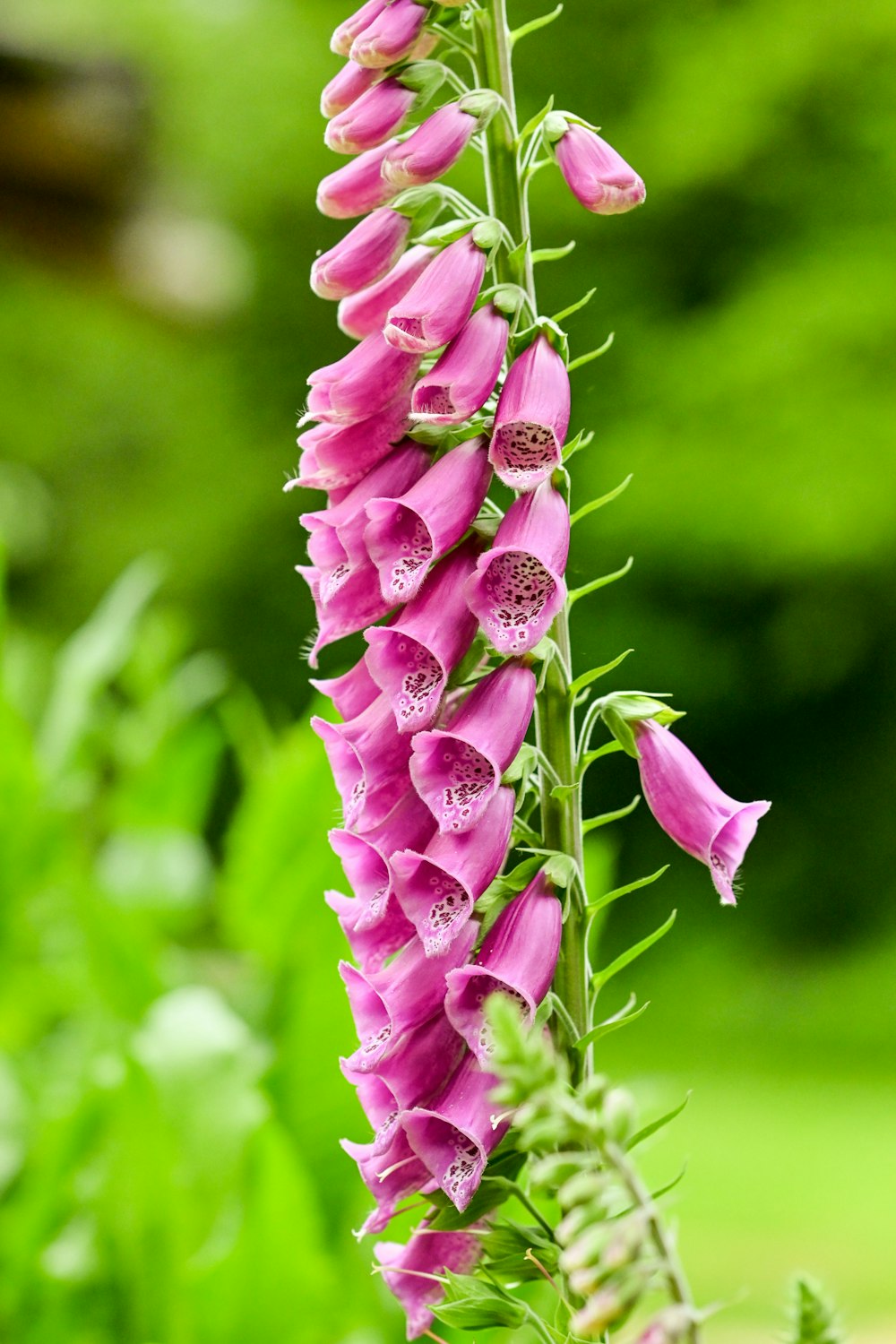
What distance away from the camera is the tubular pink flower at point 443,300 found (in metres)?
0.64

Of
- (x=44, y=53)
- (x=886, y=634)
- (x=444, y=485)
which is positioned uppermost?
(x=44, y=53)

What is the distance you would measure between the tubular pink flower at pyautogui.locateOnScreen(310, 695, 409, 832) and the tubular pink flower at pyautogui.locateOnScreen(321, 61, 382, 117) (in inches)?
12.0

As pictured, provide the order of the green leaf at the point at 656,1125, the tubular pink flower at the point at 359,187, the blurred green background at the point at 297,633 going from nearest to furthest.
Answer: the green leaf at the point at 656,1125
the tubular pink flower at the point at 359,187
the blurred green background at the point at 297,633

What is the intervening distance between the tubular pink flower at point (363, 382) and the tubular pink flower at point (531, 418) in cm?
6

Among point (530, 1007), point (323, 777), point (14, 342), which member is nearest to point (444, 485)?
point (530, 1007)

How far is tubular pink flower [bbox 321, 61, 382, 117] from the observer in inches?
28.9

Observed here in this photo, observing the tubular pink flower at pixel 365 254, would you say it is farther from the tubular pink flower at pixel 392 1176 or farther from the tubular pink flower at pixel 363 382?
the tubular pink flower at pixel 392 1176

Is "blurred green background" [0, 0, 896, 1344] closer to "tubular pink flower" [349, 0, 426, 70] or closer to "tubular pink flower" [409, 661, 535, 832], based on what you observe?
"tubular pink flower" [409, 661, 535, 832]

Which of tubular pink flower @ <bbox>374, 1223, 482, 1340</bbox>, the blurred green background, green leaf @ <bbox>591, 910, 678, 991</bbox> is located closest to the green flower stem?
green leaf @ <bbox>591, 910, 678, 991</bbox>

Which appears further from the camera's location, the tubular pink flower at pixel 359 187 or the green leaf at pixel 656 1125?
the tubular pink flower at pixel 359 187

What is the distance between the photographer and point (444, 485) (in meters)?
0.65

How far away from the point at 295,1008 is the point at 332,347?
8.36m

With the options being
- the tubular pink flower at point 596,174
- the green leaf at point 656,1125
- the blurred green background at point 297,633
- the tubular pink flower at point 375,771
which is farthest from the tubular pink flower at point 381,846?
the blurred green background at point 297,633

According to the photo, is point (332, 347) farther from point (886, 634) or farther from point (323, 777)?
point (323, 777)
